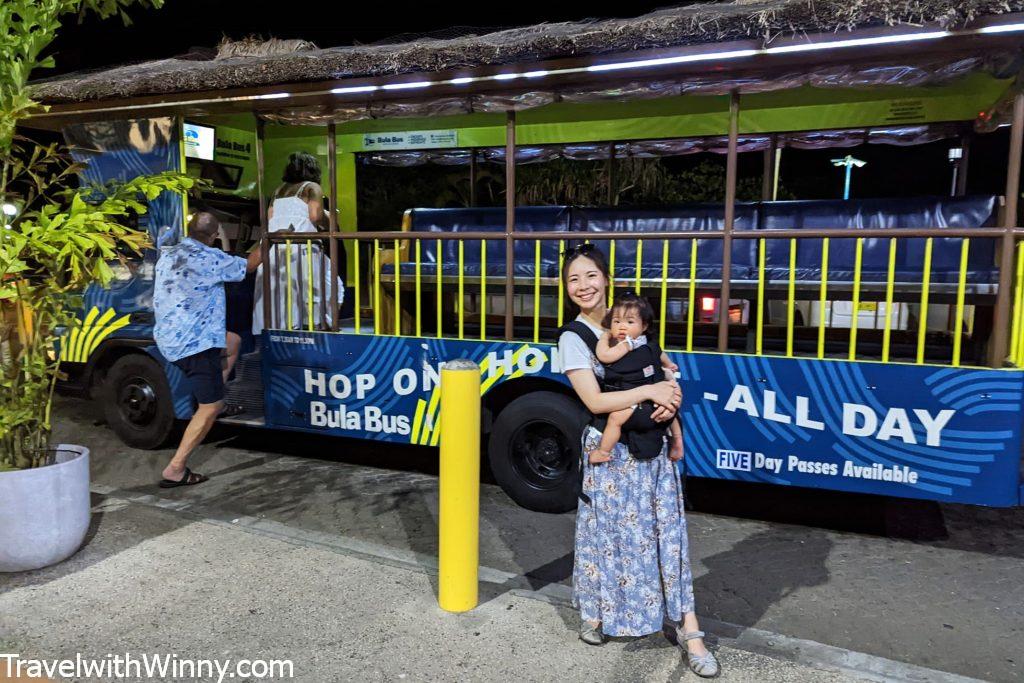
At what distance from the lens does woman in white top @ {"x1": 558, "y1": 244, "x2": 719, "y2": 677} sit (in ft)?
9.32

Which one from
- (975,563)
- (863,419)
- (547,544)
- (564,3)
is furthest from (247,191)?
(564,3)

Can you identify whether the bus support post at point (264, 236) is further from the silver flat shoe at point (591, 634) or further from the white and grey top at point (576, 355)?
the silver flat shoe at point (591, 634)

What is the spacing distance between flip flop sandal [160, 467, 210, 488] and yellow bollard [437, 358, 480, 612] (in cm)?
266

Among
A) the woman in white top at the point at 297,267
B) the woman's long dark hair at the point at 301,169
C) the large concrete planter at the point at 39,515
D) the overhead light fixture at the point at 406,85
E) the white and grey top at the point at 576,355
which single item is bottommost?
the large concrete planter at the point at 39,515

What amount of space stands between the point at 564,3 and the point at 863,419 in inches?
571

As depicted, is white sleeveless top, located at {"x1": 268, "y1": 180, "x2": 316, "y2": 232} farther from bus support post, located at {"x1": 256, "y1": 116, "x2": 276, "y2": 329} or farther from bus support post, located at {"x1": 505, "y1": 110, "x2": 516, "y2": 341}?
bus support post, located at {"x1": 505, "y1": 110, "x2": 516, "y2": 341}

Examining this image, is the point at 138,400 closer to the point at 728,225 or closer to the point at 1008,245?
the point at 728,225

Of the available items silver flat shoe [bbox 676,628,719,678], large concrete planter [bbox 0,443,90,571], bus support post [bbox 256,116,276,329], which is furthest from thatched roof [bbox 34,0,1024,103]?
silver flat shoe [bbox 676,628,719,678]

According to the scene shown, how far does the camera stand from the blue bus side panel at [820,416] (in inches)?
147

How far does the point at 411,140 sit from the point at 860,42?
17.7 ft

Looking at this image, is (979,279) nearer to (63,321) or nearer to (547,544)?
(547,544)

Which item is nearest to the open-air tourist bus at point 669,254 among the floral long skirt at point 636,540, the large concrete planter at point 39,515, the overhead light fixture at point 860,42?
the overhead light fixture at point 860,42

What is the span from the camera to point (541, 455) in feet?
15.7

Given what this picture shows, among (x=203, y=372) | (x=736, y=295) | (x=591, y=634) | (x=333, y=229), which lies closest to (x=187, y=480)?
(x=203, y=372)
